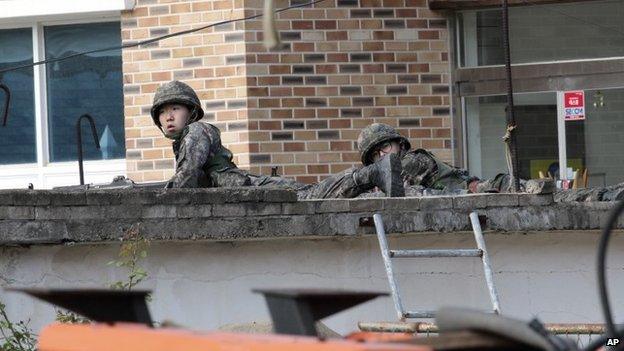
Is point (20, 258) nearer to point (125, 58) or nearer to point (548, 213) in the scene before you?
point (548, 213)

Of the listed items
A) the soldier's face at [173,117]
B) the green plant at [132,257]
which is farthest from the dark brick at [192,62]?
the green plant at [132,257]

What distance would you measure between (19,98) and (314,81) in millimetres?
2468

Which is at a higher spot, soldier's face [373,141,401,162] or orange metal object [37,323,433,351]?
soldier's face [373,141,401,162]

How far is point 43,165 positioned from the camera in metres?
13.2

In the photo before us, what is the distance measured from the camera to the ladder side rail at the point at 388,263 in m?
7.82

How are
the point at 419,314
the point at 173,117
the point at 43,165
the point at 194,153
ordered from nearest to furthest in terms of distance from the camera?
the point at 419,314 < the point at 194,153 < the point at 173,117 < the point at 43,165

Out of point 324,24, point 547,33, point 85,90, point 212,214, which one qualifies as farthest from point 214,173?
point 547,33

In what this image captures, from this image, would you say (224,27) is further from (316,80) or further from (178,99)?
(178,99)

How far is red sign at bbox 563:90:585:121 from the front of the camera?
12.8 metres

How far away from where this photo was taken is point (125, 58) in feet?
41.5

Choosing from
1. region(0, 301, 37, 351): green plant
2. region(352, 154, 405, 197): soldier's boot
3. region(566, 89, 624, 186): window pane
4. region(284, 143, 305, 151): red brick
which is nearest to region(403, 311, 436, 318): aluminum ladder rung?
region(352, 154, 405, 197): soldier's boot

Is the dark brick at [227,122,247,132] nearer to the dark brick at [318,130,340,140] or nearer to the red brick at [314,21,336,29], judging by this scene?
the dark brick at [318,130,340,140]

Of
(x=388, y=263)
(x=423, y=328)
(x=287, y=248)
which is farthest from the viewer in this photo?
(x=287, y=248)

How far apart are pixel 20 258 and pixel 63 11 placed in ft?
15.2
